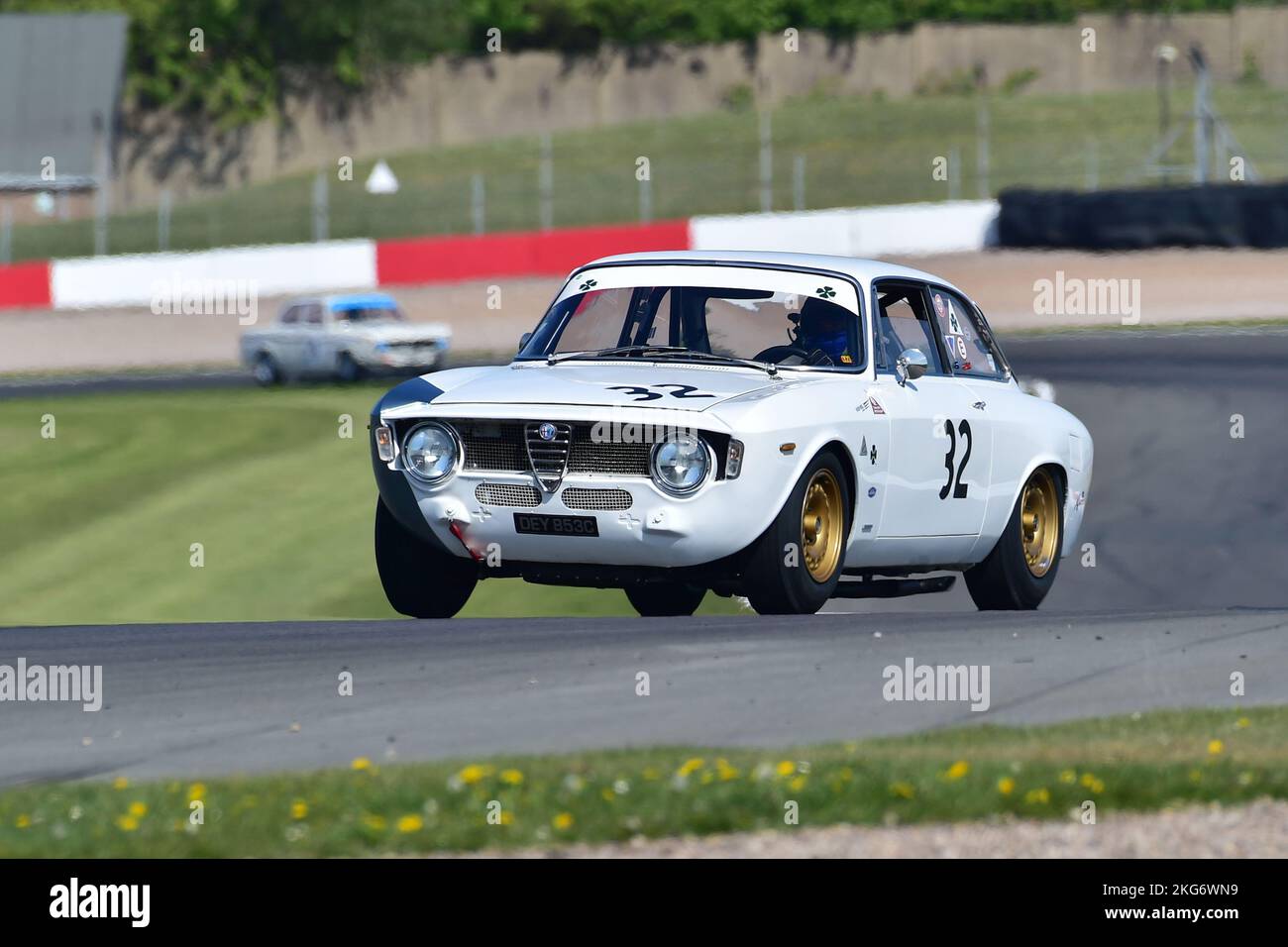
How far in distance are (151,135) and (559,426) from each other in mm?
48222

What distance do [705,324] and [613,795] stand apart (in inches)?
161

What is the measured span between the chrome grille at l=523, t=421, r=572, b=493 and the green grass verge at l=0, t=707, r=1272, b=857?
203 centimetres

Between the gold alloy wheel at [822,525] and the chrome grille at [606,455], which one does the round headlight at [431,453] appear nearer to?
the chrome grille at [606,455]

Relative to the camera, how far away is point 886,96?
189 feet

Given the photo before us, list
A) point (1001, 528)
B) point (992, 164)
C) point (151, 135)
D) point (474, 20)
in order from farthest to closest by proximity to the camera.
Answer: point (474, 20) → point (151, 135) → point (992, 164) → point (1001, 528)

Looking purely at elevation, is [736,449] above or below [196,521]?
above

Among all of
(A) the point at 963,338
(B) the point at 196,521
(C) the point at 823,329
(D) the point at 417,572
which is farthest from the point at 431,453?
(B) the point at 196,521

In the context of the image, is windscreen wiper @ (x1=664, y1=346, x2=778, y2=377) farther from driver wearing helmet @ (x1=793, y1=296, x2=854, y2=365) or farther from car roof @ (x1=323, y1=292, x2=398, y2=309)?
car roof @ (x1=323, y1=292, x2=398, y2=309)

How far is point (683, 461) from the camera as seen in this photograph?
9.09m

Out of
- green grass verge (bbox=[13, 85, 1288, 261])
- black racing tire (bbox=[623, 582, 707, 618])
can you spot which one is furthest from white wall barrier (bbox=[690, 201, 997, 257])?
black racing tire (bbox=[623, 582, 707, 618])

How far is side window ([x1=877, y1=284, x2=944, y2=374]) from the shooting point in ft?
34.5

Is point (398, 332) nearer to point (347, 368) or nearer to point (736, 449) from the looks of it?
point (347, 368)

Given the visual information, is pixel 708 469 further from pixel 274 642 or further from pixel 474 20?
pixel 474 20
